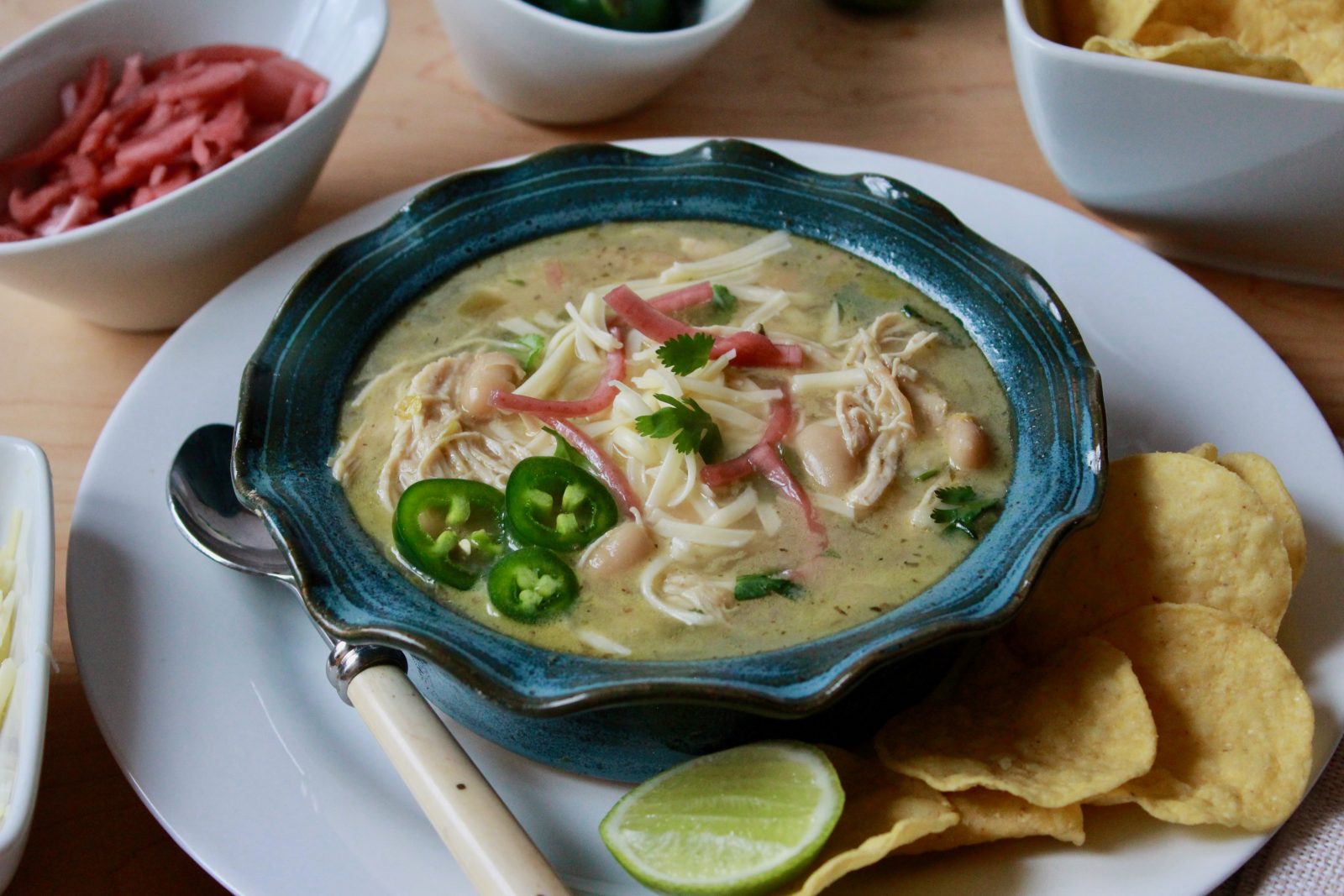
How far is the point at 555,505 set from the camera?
2658mm

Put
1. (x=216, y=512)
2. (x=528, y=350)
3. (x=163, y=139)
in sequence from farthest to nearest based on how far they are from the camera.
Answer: (x=163, y=139), (x=528, y=350), (x=216, y=512)

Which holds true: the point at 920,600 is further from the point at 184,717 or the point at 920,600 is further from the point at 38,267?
the point at 38,267

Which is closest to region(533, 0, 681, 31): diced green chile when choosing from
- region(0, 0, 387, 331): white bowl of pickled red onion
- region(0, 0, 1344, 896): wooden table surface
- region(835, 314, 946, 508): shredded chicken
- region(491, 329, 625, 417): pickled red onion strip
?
region(0, 0, 1344, 896): wooden table surface

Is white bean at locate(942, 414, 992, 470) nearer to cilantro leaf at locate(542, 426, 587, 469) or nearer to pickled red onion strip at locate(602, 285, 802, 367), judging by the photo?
pickled red onion strip at locate(602, 285, 802, 367)

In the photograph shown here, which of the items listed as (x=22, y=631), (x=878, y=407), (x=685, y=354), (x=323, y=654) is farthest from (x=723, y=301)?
(x=22, y=631)

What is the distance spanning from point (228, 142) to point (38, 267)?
28.2 inches

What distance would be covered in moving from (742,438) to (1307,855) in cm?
142

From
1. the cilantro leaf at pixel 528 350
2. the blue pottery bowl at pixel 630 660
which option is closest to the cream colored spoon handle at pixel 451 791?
the blue pottery bowl at pixel 630 660

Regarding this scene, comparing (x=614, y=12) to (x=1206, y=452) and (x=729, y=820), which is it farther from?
(x=729, y=820)

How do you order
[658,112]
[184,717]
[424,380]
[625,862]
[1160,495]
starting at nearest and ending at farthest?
[625,862]
[184,717]
[1160,495]
[424,380]
[658,112]

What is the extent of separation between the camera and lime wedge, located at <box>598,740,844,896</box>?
6.88ft

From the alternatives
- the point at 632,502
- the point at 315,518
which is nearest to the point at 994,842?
the point at 632,502

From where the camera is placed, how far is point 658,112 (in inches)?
179

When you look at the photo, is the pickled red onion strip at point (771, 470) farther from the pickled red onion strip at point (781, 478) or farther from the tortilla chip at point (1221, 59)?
the tortilla chip at point (1221, 59)
